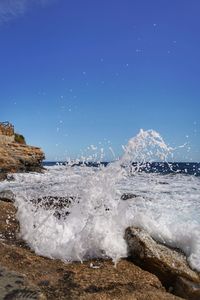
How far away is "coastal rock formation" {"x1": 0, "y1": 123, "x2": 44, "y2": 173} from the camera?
3266 cm

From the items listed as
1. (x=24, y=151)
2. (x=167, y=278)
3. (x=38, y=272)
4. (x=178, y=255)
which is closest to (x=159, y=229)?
(x=178, y=255)

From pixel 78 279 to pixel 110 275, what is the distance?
1.42ft

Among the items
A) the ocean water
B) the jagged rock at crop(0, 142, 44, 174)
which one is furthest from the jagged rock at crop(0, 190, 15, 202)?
the jagged rock at crop(0, 142, 44, 174)

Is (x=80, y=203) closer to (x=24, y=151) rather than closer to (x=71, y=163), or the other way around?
(x=71, y=163)

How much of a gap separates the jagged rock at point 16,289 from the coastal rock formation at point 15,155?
2881cm

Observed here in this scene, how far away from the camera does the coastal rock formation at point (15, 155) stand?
3266cm

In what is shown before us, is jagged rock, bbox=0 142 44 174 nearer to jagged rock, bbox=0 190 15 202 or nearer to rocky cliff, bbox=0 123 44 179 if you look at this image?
rocky cliff, bbox=0 123 44 179

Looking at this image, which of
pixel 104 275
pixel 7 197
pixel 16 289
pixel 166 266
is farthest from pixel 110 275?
pixel 7 197

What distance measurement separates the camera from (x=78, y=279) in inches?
174

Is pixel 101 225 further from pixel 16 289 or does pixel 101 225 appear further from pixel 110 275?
pixel 16 289

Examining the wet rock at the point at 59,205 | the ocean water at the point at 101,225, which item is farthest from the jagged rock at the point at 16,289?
the wet rock at the point at 59,205

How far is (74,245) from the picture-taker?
5289 mm

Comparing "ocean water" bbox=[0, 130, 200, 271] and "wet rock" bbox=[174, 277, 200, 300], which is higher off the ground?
"ocean water" bbox=[0, 130, 200, 271]

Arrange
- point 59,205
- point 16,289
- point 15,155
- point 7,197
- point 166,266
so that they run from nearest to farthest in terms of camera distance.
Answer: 1. point 16,289
2. point 166,266
3. point 59,205
4. point 7,197
5. point 15,155
